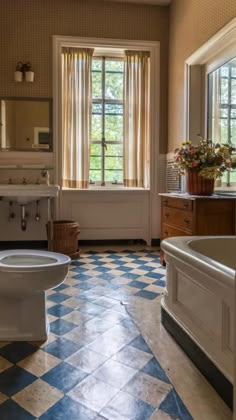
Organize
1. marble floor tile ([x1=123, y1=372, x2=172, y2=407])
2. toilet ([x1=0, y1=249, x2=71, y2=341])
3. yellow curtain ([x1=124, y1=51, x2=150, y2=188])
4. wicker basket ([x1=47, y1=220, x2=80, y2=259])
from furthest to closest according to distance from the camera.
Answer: yellow curtain ([x1=124, y1=51, x2=150, y2=188])
wicker basket ([x1=47, y1=220, x2=80, y2=259])
toilet ([x1=0, y1=249, x2=71, y2=341])
marble floor tile ([x1=123, y1=372, x2=172, y2=407])

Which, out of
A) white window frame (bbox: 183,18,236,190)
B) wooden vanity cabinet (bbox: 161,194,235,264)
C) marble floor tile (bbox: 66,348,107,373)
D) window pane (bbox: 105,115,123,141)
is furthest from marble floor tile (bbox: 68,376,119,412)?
window pane (bbox: 105,115,123,141)

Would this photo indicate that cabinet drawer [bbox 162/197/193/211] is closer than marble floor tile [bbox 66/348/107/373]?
No

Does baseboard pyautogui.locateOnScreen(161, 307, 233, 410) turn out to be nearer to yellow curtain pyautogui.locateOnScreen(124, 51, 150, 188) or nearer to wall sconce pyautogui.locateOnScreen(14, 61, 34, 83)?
yellow curtain pyautogui.locateOnScreen(124, 51, 150, 188)

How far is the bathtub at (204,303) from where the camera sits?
1428mm

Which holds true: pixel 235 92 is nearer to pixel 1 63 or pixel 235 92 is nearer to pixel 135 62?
pixel 135 62

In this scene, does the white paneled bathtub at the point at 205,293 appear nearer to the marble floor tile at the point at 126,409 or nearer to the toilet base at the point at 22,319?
the marble floor tile at the point at 126,409

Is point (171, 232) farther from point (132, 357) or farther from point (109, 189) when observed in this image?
point (132, 357)

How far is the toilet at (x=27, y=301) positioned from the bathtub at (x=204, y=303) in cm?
60

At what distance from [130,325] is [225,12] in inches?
98.1

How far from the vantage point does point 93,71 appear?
463 centimetres

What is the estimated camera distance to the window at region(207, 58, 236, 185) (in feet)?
11.3

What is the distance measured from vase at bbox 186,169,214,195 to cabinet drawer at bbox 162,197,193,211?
127 millimetres

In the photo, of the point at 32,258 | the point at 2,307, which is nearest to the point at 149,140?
the point at 32,258

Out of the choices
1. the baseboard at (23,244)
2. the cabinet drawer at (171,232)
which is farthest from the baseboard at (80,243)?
the cabinet drawer at (171,232)
